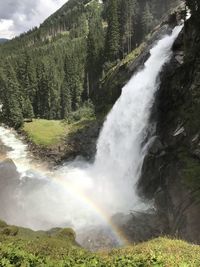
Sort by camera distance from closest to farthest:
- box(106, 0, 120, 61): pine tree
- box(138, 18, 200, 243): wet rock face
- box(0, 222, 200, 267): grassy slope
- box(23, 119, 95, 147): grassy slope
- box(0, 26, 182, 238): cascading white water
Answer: box(0, 222, 200, 267): grassy slope
box(138, 18, 200, 243): wet rock face
box(0, 26, 182, 238): cascading white water
box(23, 119, 95, 147): grassy slope
box(106, 0, 120, 61): pine tree

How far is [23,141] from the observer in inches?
2457

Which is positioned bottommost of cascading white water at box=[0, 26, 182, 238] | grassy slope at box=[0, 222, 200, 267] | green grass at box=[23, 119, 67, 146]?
green grass at box=[23, 119, 67, 146]

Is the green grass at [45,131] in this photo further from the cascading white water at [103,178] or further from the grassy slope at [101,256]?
the grassy slope at [101,256]

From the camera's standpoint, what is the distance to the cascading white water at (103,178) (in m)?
36.2

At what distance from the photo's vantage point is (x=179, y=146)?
109 ft

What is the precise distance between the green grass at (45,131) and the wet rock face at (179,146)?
2319 cm

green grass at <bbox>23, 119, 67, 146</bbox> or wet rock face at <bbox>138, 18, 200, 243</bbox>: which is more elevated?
wet rock face at <bbox>138, 18, 200, 243</bbox>

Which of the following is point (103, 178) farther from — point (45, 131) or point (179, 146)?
point (45, 131)

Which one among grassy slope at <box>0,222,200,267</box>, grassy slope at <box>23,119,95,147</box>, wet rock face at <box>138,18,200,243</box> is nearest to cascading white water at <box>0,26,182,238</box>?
wet rock face at <box>138,18,200,243</box>

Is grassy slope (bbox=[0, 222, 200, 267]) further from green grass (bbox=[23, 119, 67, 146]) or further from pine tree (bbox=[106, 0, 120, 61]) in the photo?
pine tree (bbox=[106, 0, 120, 61])

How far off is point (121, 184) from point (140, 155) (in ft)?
14.3

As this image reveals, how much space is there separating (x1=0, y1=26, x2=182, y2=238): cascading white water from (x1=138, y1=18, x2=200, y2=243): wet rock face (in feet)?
7.70

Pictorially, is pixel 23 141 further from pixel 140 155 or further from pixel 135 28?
pixel 135 28

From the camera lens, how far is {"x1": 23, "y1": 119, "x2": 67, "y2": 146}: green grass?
58.0 m
